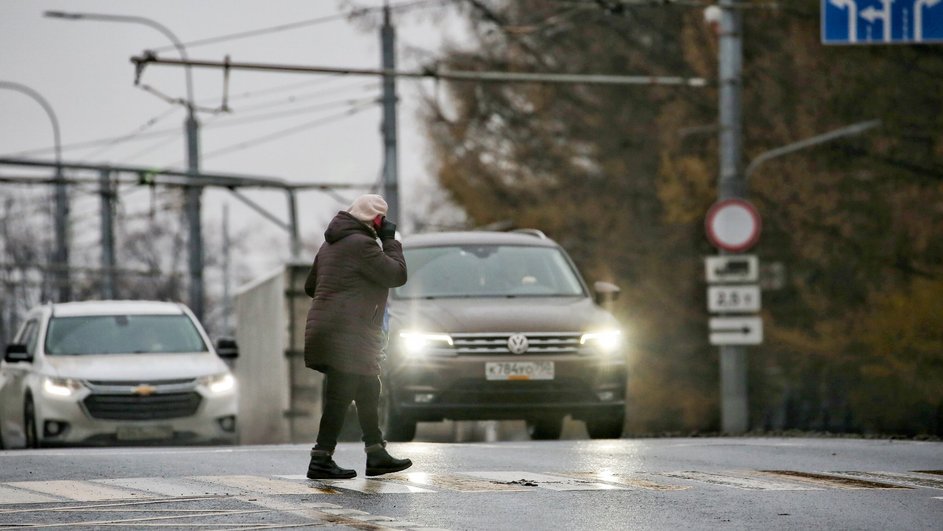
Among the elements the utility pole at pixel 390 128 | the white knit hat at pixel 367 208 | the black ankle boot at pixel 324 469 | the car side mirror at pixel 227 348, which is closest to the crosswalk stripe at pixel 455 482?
the black ankle boot at pixel 324 469

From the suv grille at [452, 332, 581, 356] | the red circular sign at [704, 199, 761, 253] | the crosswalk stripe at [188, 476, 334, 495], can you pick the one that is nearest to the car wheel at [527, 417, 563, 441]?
the suv grille at [452, 332, 581, 356]

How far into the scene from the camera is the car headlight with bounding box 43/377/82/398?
1936 cm

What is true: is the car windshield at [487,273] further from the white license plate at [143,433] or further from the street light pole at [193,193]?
the street light pole at [193,193]

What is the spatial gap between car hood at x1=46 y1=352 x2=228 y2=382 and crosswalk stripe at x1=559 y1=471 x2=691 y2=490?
26.0ft

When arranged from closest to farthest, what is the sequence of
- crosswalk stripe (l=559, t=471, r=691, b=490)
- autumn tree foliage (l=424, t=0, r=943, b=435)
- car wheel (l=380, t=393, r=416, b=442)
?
1. crosswalk stripe (l=559, t=471, r=691, b=490)
2. car wheel (l=380, t=393, r=416, b=442)
3. autumn tree foliage (l=424, t=0, r=943, b=435)

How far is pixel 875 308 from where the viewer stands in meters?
32.4

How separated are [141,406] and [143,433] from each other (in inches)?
9.8

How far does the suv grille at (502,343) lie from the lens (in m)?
16.8

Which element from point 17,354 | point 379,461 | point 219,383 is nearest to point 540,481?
point 379,461

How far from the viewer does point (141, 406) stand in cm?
1953

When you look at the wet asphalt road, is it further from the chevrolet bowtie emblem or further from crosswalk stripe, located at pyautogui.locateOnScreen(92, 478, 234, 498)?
the chevrolet bowtie emblem

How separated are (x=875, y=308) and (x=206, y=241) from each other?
75.4m

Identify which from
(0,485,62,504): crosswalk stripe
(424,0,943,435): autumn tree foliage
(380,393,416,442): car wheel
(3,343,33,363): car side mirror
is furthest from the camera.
Answer: (424,0,943,435): autumn tree foliage

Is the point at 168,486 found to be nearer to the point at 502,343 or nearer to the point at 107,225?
the point at 502,343
